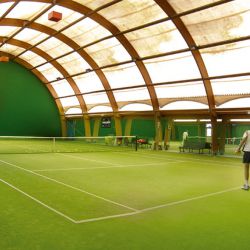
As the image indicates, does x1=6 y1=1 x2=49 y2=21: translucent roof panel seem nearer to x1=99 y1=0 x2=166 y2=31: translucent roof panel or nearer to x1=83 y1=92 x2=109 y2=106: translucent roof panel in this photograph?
x1=99 y1=0 x2=166 y2=31: translucent roof panel

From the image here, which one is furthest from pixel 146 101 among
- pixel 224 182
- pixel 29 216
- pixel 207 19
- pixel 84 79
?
pixel 29 216

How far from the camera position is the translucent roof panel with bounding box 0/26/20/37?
23525 mm

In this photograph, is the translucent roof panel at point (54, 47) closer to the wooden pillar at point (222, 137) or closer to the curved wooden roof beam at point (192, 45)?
the curved wooden roof beam at point (192, 45)

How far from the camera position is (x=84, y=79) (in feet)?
95.1

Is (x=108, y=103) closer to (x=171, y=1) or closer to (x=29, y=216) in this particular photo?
(x=171, y=1)

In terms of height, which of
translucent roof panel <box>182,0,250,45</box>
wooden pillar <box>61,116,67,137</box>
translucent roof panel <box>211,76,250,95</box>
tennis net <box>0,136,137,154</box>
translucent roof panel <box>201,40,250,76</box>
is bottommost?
→ tennis net <box>0,136,137,154</box>

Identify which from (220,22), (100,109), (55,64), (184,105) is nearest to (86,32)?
(55,64)

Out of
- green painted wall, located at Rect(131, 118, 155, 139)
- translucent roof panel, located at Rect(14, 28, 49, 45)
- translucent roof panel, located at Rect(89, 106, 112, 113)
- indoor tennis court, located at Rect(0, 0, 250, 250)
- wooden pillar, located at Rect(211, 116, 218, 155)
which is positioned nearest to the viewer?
indoor tennis court, located at Rect(0, 0, 250, 250)

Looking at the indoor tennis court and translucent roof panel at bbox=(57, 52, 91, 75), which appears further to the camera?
translucent roof panel at bbox=(57, 52, 91, 75)

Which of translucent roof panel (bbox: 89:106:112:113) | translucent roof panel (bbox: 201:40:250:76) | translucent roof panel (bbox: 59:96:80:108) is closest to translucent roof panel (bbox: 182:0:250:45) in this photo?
translucent roof panel (bbox: 201:40:250:76)

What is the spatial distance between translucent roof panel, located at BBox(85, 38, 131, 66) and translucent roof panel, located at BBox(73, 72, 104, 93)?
7.67ft

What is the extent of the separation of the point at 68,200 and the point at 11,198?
124 cm

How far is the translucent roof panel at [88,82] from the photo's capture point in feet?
90.9

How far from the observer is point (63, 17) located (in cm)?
2086
